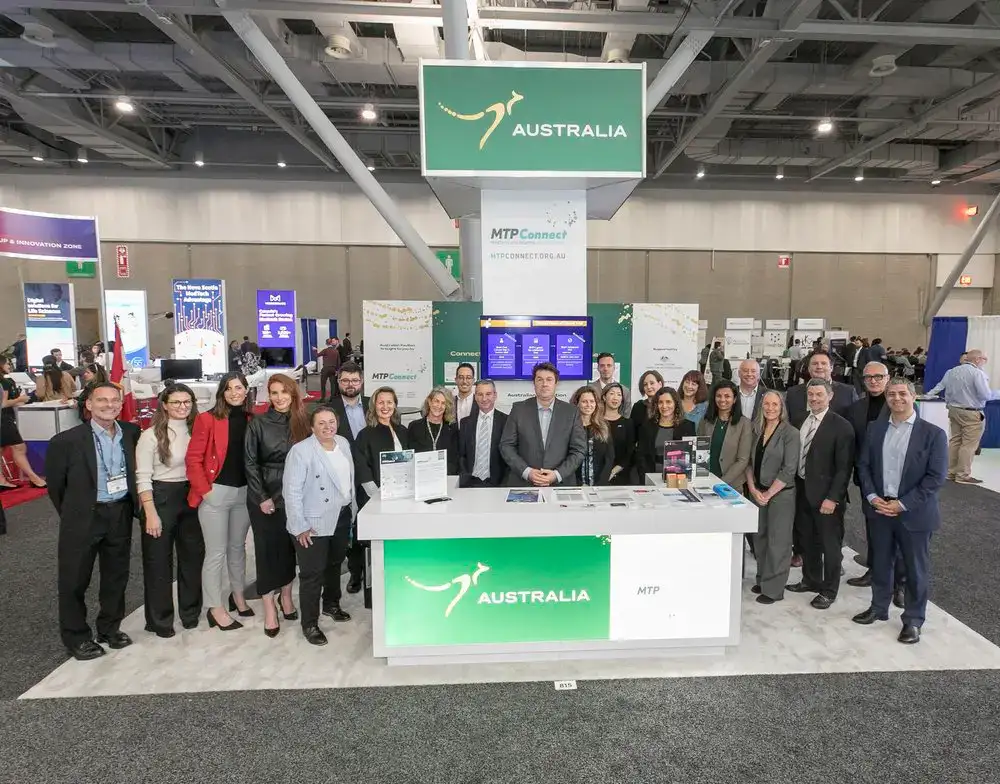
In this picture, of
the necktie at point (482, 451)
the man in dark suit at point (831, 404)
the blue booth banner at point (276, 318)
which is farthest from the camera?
the blue booth banner at point (276, 318)

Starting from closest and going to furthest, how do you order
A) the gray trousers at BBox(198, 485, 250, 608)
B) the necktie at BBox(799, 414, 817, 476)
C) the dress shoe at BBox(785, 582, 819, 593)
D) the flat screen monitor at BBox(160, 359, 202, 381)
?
the gray trousers at BBox(198, 485, 250, 608) < the necktie at BBox(799, 414, 817, 476) < the dress shoe at BBox(785, 582, 819, 593) < the flat screen monitor at BBox(160, 359, 202, 381)

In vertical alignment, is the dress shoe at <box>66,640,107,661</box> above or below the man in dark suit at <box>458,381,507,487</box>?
below

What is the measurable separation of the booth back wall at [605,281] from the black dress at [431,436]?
502 inches

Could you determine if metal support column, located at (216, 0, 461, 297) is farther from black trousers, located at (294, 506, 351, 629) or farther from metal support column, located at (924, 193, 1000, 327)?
metal support column, located at (924, 193, 1000, 327)

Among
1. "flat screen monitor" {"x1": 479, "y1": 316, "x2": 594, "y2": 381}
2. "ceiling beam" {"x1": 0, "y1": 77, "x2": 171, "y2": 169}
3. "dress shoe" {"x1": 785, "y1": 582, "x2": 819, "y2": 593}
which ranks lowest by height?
"dress shoe" {"x1": 785, "y1": 582, "x2": 819, "y2": 593}

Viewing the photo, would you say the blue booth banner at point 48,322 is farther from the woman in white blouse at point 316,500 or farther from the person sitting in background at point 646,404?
the person sitting in background at point 646,404

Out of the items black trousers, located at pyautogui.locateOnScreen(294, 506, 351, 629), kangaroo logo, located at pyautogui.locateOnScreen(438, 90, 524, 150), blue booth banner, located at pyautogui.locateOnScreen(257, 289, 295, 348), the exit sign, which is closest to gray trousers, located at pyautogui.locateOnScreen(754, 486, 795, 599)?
black trousers, located at pyautogui.locateOnScreen(294, 506, 351, 629)

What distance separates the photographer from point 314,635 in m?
3.48

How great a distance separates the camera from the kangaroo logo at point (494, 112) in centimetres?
421

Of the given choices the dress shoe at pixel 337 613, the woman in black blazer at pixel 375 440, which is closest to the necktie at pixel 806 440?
the woman in black blazer at pixel 375 440

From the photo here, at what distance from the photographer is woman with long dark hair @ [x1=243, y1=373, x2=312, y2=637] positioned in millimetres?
3441

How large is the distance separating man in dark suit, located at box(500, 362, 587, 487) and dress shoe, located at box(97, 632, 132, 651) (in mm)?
2373

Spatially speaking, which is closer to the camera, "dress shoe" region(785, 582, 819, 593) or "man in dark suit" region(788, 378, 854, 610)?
"man in dark suit" region(788, 378, 854, 610)

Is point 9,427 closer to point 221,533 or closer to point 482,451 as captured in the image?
point 221,533
